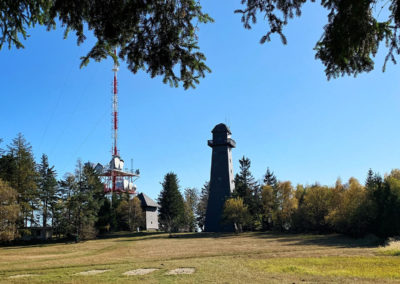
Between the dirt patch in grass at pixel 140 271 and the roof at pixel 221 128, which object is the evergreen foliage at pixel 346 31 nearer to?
the dirt patch in grass at pixel 140 271

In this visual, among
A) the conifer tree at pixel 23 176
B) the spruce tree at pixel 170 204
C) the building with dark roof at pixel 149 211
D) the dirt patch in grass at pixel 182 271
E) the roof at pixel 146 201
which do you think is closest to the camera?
the dirt patch in grass at pixel 182 271

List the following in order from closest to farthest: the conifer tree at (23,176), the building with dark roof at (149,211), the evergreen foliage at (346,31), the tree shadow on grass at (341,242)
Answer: the evergreen foliage at (346,31) < the tree shadow on grass at (341,242) < the conifer tree at (23,176) < the building with dark roof at (149,211)

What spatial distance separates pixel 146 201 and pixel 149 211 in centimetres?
205

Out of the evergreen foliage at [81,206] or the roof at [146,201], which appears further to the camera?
the roof at [146,201]

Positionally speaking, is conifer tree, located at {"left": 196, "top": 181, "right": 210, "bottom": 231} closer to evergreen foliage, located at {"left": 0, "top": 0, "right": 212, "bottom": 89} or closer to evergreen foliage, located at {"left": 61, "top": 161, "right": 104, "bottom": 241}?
evergreen foliage, located at {"left": 61, "top": 161, "right": 104, "bottom": 241}

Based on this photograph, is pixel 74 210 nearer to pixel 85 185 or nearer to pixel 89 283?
pixel 85 185

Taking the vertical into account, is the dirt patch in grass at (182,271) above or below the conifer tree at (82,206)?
below

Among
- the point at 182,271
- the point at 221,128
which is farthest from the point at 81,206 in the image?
the point at 182,271

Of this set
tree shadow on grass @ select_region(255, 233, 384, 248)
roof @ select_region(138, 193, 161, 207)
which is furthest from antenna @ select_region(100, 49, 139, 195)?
tree shadow on grass @ select_region(255, 233, 384, 248)

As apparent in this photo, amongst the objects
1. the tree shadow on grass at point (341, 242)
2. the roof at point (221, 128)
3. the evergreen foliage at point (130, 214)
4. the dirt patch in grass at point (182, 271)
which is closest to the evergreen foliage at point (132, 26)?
the dirt patch in grass at point (182, 271)

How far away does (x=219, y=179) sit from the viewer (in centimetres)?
5069

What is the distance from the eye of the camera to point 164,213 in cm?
6134

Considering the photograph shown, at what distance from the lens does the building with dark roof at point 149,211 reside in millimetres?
62906

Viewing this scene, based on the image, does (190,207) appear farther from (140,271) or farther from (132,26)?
(132,26)
